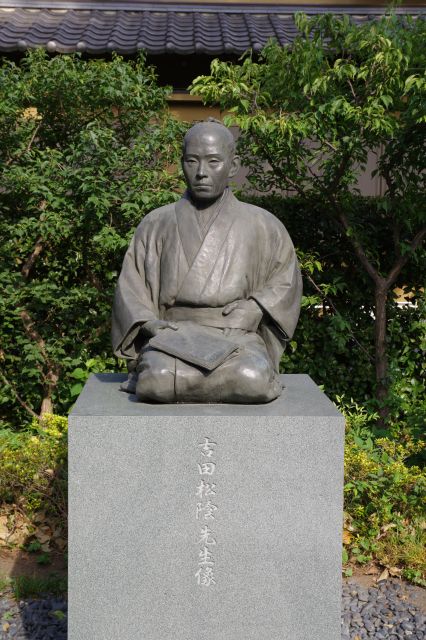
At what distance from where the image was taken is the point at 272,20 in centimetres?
771

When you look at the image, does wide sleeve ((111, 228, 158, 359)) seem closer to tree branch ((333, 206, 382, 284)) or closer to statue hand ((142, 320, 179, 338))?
statue hand ((142, 320, 179, 338))

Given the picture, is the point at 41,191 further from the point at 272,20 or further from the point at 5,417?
the point at 272,20

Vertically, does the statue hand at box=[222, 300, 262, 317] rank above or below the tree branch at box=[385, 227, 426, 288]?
above

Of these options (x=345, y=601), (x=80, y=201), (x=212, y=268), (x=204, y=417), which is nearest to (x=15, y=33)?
(x=80, y=201)

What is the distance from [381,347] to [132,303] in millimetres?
2833

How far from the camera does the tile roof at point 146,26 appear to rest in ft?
21.6

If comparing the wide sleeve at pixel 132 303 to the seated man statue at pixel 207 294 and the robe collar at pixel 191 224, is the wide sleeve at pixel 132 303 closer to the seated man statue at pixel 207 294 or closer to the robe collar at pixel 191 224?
the seated man statue at pixel 207 294

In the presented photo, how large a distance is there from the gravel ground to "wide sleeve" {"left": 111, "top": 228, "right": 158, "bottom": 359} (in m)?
1.43

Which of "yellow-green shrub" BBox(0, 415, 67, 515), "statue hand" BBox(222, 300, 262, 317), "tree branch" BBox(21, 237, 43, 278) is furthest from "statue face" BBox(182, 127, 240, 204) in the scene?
"tree branch" BBox(21, 237, 43, 278)

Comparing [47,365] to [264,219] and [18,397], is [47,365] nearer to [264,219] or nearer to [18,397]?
[18,397]

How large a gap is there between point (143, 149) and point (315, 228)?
5.28ft

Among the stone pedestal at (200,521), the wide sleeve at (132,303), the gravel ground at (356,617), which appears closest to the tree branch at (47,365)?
the gravel ground at (356,617)

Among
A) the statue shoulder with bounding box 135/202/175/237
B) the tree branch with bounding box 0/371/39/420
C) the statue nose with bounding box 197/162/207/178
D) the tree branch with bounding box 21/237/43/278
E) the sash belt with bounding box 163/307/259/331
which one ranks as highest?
the statue nose with bounding box 197/162/207/178

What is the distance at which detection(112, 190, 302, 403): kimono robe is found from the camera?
3.22 metres
